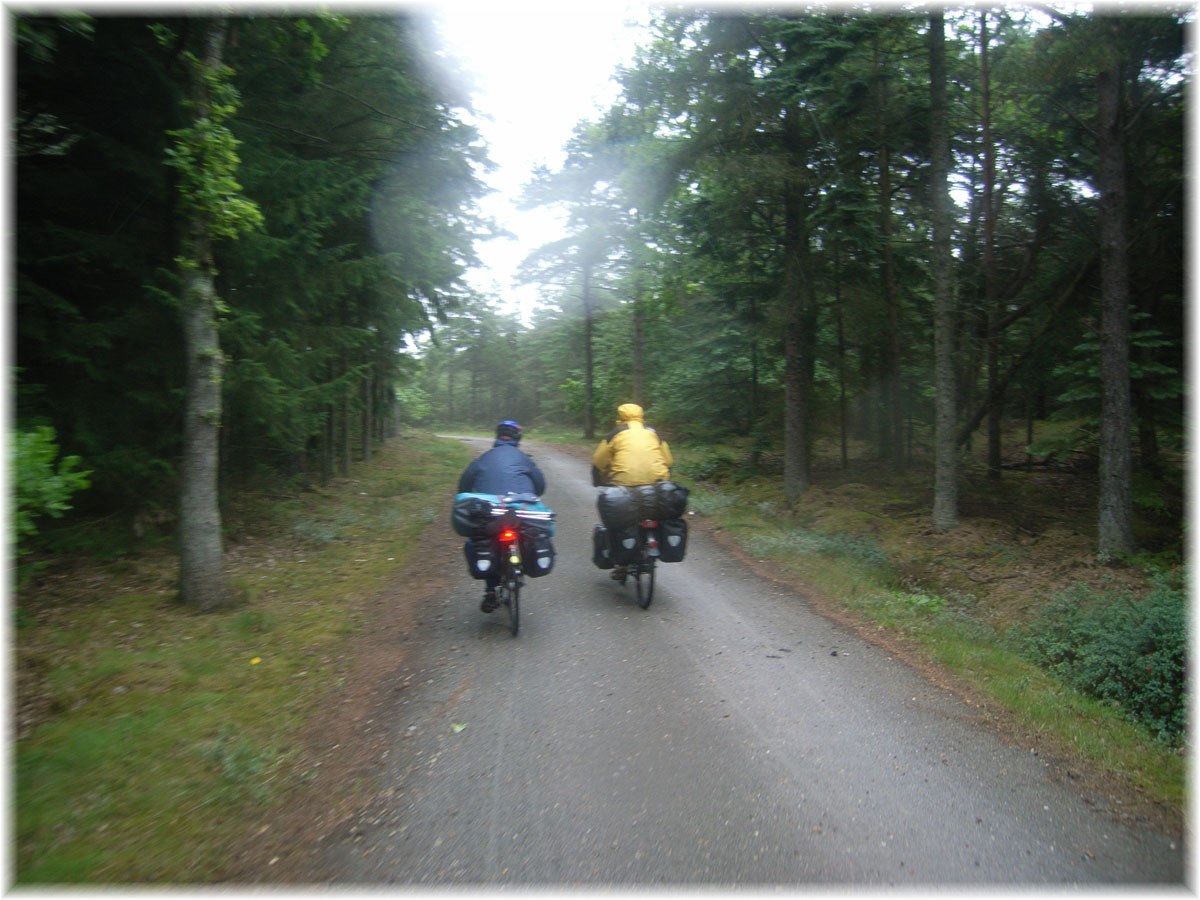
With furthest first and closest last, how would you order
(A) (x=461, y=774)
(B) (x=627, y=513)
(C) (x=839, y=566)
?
(C) (x=839, y=566), (B) (x=627, y=513), (A) (x=461, y=774)

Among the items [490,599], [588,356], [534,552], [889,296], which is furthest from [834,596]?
[588,356]

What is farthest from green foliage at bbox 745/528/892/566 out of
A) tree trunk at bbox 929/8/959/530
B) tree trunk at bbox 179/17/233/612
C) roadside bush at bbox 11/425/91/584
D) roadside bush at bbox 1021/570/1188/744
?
roadside bush at bbox 11/425/91/584

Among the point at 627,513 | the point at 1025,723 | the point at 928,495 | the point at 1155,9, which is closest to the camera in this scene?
the point at 1025,723

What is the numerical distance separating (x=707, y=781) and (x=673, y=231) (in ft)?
40.2

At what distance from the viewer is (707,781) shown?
383 centimetres

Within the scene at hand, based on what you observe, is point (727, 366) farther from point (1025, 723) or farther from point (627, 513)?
point (1025, 723)

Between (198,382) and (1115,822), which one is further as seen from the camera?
(198,382)

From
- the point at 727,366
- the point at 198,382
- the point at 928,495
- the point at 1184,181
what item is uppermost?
the point at 1184,181

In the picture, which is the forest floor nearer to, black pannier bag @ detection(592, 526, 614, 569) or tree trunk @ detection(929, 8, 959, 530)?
tree trunk @ detection(929, 8, 959, 530)

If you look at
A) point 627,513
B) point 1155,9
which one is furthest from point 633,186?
point 627,513

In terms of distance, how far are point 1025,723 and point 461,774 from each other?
11.9ft

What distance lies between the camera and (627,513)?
23.4ft

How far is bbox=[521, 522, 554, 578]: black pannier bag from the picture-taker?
6.33 meters

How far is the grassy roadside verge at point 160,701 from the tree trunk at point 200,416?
337 mm
